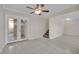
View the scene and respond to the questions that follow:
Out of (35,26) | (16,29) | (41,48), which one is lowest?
(41,48)

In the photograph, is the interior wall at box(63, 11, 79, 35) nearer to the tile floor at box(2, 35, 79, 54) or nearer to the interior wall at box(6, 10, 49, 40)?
the interior wall at box(6, 10, 49, 40)

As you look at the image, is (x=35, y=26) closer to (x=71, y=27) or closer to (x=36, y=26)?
(x=36, y=26)

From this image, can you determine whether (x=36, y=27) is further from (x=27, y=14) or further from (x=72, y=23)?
(x=72, y=23)

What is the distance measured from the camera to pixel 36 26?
7281mm

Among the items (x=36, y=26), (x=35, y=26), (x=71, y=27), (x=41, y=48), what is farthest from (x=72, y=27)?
(x=41, y=48)

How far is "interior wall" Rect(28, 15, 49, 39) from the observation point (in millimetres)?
6754

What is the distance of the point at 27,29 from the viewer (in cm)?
655

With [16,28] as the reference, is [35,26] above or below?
above

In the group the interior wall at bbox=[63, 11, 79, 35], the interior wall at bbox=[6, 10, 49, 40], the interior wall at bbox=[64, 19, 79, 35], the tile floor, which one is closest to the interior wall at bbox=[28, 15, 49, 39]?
the interior wall at bbox=[6, 10, 49, 40]

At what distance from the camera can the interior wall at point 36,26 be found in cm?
675
